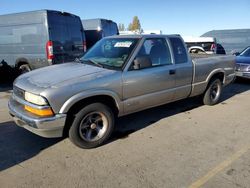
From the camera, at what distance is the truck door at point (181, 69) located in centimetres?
520

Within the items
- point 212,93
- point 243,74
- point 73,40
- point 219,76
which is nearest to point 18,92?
point 212,93

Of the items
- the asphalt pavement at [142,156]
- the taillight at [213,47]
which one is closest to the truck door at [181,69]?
the asphalt pavement at [142,156]

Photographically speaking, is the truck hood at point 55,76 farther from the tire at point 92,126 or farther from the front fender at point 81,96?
the tire at point 92,126

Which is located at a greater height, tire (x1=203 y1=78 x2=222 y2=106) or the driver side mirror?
the driver side mirror

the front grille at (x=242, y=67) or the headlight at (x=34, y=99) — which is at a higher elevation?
the headlight at (x=34, y=99)

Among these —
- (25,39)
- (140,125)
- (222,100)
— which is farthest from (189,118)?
(25,39)

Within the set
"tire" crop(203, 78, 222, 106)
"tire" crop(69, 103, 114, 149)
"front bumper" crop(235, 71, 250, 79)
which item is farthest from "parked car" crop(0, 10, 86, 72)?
"front bumper" crop(235, 71, 250, 79)

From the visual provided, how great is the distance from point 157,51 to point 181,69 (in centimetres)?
66

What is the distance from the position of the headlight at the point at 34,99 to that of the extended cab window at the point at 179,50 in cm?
279

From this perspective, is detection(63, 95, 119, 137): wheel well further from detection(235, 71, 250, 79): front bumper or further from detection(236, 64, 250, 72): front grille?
detection(236, 64, 250, 72): front grille

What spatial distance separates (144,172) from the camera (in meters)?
3.37

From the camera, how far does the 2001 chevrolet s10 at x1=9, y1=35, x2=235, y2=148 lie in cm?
361

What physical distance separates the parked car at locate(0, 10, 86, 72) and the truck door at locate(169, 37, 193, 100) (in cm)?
408

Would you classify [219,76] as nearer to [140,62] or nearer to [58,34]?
[140,62]
